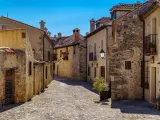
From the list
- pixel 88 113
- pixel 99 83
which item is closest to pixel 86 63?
pixel 99 83

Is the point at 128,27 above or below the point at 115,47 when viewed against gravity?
above

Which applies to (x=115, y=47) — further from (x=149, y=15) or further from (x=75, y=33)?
(x=75, y=33)

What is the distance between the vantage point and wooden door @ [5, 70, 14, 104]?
15195 mm

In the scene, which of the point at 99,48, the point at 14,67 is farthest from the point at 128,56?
the point at 99,48

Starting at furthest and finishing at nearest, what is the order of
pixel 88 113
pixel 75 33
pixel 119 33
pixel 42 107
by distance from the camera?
pixel 75 33 → pixel 119 33 → pixel 42 107 → pixel 88 113

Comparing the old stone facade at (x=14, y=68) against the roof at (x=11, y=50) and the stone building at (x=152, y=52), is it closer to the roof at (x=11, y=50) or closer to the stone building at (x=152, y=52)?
the roof at (x=11, y=50)

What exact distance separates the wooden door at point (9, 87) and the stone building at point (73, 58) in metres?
19.4

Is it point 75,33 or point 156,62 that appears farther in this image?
point 75,33

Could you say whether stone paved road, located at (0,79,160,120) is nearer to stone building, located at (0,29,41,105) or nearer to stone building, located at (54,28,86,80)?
stone building, located at (0,29,41,105)

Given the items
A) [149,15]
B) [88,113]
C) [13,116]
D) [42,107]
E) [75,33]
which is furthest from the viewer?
[75,33]

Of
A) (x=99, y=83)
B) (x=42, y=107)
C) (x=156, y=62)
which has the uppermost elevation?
(x=156, y=62)

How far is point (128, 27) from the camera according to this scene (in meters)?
17.2

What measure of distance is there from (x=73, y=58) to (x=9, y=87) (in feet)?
73.1

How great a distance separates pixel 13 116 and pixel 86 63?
23.2 metres
